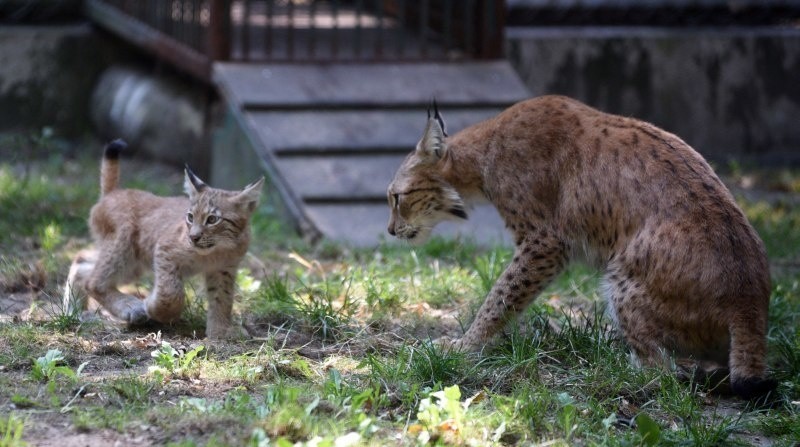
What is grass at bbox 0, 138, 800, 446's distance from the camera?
4797 millimetres

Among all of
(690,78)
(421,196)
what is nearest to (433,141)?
(421,196)

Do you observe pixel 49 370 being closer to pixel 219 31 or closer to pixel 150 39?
pixel 219 31

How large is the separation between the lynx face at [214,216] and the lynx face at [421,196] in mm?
879

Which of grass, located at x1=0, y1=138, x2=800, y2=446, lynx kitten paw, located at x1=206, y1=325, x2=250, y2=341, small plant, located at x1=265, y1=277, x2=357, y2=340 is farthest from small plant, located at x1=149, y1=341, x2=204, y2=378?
small plant, located at x1=265, y1=277, x2=357, y2=340

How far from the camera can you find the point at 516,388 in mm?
5387

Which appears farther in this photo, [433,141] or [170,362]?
[433,141]

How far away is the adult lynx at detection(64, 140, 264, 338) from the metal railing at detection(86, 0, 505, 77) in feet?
12.2

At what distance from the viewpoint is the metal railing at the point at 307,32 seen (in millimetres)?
10391

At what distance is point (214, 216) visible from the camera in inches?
241

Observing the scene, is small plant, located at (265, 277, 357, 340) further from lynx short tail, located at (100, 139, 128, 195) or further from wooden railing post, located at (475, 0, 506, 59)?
wooden railing post, located at (475, 0, 506, 59)

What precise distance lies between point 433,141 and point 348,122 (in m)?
3.36

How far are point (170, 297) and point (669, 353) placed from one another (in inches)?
100

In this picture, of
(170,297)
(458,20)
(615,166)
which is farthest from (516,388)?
(458,20)

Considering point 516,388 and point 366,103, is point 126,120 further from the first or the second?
point 516,388
